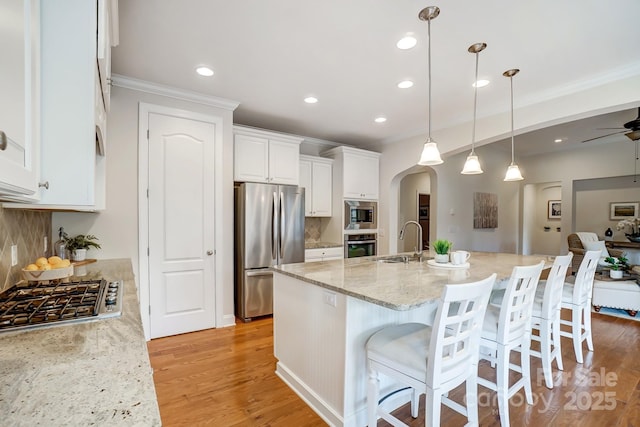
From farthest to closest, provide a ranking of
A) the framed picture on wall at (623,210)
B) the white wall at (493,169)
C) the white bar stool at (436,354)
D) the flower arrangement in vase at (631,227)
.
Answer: the framed picture on wall at (623,210), the flower arrangement in vase at (631,227), the white wall at (493,169), the white bar stool at (436,354)

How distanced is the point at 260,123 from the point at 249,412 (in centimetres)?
351

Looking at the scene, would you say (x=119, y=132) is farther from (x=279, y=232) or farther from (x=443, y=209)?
(x=443, y=209)

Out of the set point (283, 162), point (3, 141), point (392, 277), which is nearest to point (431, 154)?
point (392, 277)

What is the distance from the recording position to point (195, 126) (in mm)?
3361

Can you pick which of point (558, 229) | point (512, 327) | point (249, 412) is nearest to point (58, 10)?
point (249, 412)

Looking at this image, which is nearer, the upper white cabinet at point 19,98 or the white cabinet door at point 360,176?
the upper white cabinet at point 19,98

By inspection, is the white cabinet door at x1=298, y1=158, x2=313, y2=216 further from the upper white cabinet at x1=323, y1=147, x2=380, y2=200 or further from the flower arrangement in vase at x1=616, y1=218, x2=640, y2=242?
the flower arrangement in vase at x1=616, y1=218, x2=640, y2=242

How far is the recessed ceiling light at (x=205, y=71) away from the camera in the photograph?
2.72 metres

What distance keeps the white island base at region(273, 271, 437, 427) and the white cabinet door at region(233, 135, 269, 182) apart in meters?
1.85

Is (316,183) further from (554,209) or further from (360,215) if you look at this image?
(554,209)

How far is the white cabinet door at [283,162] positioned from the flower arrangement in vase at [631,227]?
23.3ft

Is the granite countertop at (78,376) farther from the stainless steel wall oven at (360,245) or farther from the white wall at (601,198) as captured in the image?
A: the white wall at (601,198)

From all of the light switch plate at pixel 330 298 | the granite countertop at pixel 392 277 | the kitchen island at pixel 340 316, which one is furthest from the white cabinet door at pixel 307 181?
the light switch plate at pixel 330 298

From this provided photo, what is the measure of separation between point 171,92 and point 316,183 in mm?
2371
